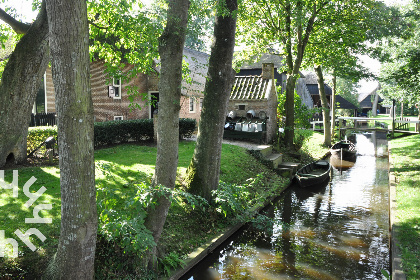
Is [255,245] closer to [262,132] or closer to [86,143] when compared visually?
[86,143]

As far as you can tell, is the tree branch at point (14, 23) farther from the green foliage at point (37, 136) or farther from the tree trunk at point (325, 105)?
the tree trunk at point (325, 105)

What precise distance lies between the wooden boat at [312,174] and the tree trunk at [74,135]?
11.5m

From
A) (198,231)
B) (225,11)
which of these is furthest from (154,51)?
(198,231)

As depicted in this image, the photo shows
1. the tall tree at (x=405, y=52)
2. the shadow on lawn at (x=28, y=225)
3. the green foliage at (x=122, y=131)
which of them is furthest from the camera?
the tall tree at (x=405, y=52)

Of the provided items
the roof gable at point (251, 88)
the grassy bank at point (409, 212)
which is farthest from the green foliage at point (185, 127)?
the grassy bank at point (409, 212)

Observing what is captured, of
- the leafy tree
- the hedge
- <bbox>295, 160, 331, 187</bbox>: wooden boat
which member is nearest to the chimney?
the leafy tree

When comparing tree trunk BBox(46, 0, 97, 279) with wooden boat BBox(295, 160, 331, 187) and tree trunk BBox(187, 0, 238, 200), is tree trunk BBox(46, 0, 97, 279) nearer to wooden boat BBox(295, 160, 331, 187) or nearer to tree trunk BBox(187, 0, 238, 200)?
tree trunk BBox(187, 0, 238, 200)

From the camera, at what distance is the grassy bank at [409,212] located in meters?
7.05

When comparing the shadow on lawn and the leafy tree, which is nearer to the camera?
the shadow on lawn

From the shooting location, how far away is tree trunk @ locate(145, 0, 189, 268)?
654 centimetres

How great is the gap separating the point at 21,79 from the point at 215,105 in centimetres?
550

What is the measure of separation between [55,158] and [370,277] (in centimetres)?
981

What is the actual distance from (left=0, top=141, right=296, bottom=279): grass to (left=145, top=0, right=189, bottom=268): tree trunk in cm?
52

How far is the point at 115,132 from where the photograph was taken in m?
15.3
